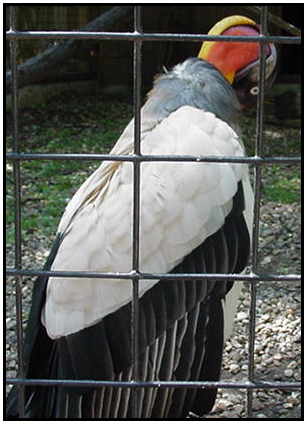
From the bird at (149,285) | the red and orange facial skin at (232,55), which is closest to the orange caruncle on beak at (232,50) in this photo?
the red and orange facial skin at (232,55)

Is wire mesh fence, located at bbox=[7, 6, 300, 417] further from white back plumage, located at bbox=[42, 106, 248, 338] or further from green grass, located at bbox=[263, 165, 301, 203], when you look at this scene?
green grass, located at bbox=[263, 165, 301, 203]

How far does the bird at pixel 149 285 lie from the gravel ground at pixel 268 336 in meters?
0.45

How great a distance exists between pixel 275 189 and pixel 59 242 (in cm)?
304

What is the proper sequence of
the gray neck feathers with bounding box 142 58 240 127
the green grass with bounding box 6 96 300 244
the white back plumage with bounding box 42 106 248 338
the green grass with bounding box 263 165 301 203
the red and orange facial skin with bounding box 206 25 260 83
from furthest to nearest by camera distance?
1. the green grass with bounding box 263 165 301 203
2. the green grass with bounding box 6 96 300 244
3. the red and orange facial skin with bounding box 206 25 260 83
4. the gray neck feathers with bounding box 142 58 240 127
5. the white back plumage with bounding box 42 106 248 338

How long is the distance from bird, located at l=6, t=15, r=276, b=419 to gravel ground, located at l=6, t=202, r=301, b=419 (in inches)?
17.9

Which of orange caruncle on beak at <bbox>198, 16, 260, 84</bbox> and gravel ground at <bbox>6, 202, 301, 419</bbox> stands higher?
orange caruncle on beak at <bbox>198, 16, 260, 84</bbox>

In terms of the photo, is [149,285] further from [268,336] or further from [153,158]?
[268,336]

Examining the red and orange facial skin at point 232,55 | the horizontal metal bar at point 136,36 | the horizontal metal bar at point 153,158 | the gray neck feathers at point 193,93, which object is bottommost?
the horizontal metal bar at point 153,158

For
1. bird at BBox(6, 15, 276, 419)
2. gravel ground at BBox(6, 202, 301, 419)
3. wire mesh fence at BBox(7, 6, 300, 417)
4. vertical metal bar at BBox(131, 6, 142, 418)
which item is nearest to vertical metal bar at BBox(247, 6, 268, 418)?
wire mesh fence at BBox(7, 6, 300, 417)

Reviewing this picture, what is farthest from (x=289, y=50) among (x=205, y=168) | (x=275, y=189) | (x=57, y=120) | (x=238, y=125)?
(x=205, y=168)

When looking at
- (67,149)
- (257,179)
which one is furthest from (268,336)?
(67,149)

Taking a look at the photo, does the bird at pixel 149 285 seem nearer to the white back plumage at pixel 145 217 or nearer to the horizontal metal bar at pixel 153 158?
the white back plumage at pixel 145 217

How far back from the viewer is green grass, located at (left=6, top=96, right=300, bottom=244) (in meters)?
4.43

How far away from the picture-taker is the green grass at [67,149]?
4.43 metres
